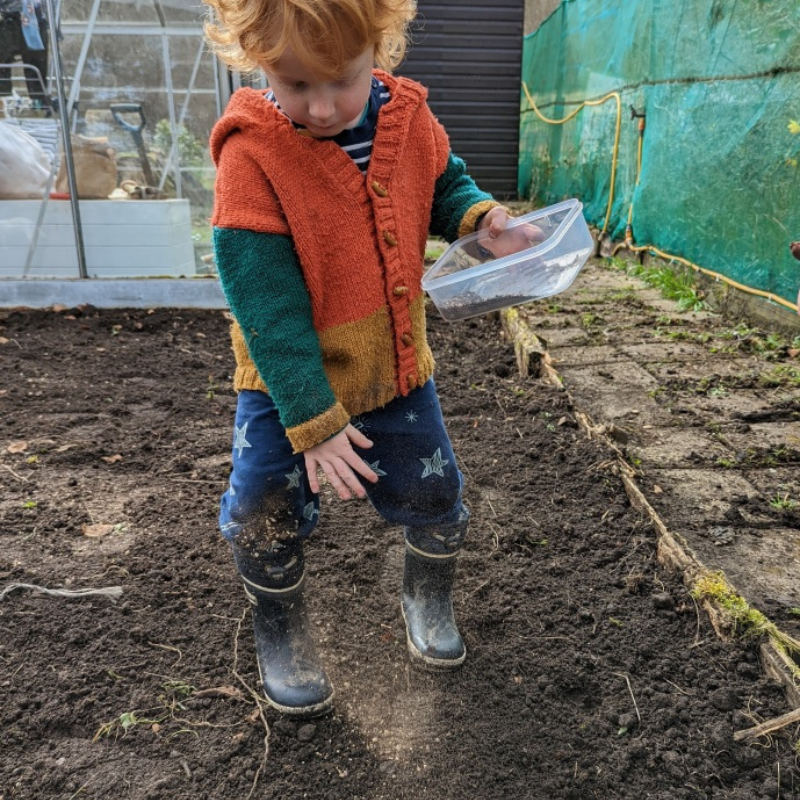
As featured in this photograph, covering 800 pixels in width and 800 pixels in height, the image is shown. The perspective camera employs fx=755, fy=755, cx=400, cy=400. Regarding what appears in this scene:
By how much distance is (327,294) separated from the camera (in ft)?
4.80

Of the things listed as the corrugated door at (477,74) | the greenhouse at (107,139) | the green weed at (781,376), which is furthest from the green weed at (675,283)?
the corrugated door at (477,74)

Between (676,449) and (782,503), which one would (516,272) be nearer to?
(782,503)

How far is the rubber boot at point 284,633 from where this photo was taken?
1.60 metres

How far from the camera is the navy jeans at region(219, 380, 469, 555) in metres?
1.52

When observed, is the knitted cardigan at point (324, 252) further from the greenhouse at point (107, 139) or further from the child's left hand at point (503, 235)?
the greenhouse at point (107, 139)

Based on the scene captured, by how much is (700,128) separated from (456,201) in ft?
11.9

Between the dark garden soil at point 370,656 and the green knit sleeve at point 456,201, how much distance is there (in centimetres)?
95

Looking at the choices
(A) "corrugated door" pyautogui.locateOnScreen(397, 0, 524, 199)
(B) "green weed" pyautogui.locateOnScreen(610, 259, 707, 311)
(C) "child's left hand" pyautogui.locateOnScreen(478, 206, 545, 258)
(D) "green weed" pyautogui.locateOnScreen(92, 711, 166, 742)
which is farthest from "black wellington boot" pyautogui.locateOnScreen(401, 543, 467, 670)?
(A) "corrugated door" pyautogui.locateOnScreen(397, 0, 524, 199)

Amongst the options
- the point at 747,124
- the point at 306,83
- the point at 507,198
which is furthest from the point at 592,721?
the point at 507,198

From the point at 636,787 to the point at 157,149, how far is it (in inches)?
192

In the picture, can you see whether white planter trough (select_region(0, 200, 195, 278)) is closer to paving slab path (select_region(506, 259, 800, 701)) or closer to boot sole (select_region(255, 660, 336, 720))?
paving slab path (select_region(506, 259, 800, 701))

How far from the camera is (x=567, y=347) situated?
13.3ft

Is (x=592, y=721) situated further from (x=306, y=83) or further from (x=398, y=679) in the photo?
(x=306, y=83)

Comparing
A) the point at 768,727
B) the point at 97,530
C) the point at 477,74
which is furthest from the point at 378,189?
the point at 477,74
